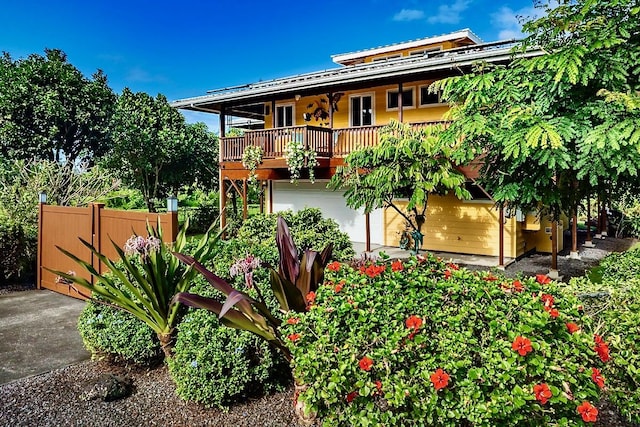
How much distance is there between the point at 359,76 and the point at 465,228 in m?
5.68

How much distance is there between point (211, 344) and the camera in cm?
399

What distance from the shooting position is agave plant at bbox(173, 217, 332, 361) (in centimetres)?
364

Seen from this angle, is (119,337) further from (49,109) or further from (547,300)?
(49,109)

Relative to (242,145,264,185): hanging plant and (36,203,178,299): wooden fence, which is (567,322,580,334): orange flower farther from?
(242,145,264,185): hanging plant

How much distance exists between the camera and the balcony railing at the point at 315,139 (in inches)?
505

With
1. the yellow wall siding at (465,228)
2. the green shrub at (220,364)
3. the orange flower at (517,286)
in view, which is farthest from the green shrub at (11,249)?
the yellow wall siding at (465,228)

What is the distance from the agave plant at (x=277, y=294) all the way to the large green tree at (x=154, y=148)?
1847 centimetres

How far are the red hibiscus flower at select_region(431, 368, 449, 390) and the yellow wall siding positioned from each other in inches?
443

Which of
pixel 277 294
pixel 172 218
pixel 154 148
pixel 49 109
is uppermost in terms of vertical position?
pixel 49 109

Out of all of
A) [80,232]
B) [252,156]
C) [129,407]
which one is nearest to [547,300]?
[129,407]

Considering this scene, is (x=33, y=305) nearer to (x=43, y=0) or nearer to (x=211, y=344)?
(x=211, y=344)

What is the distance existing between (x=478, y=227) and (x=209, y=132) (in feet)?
52.4

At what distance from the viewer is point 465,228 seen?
13711 millimetres

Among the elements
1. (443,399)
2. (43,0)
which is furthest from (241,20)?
(443,399)
